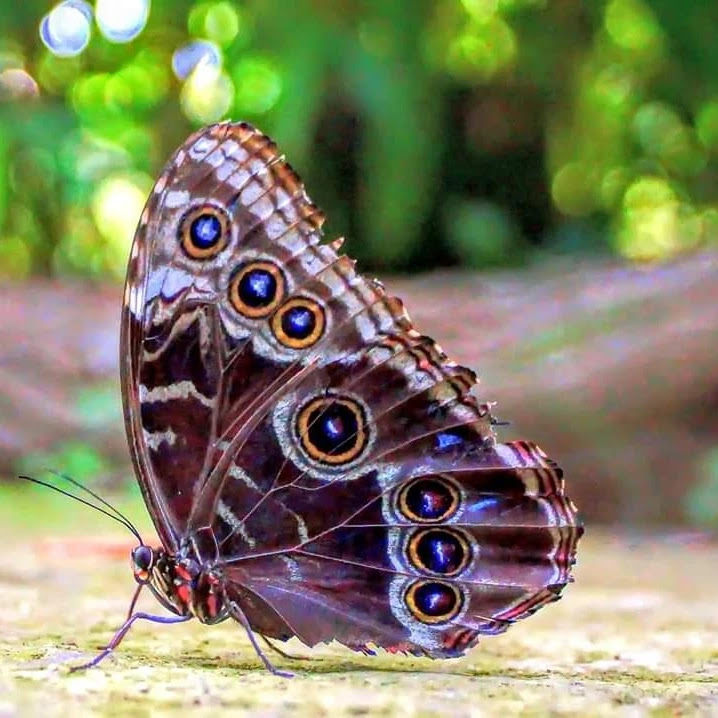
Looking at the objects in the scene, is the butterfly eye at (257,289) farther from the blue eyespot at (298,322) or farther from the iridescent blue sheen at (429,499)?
the iridescent blue sheen at (429,499)

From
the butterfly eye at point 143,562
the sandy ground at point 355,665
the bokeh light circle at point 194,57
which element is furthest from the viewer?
the bokeh light circle at point 194,57

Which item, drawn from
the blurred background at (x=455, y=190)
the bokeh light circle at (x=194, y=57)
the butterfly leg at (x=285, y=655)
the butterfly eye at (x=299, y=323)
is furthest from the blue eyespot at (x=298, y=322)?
the bokeh light circle at (x=194, y=57)

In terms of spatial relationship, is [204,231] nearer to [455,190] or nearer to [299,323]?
[299,323]

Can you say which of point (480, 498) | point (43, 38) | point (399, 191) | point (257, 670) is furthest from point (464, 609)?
point (43, 38)

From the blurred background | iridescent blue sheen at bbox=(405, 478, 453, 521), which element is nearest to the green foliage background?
the blurred background

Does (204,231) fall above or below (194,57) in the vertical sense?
below

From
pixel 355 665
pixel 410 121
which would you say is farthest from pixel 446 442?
pixel 410 121
